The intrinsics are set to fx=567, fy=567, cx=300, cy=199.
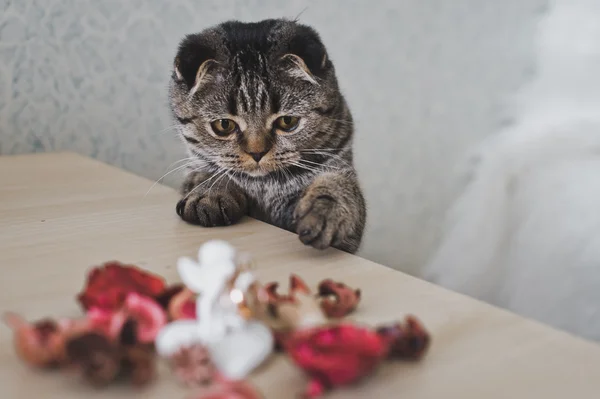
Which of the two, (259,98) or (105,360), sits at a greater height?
(259,98)

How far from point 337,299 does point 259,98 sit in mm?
446

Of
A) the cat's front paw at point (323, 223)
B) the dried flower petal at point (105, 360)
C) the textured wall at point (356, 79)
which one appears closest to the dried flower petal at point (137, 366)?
the dried flower petal at point (105, 360)

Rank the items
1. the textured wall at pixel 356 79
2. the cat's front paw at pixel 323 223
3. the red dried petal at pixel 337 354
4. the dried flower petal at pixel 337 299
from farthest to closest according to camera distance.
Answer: the textured wall at pixel 356 79, the cat's front paw at pixel 323 223, the dried flower petal at pixel 337 299, the red dried petal at pixel 337 354

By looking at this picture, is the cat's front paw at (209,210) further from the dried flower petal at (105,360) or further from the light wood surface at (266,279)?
the dried flower petal at (105,360)

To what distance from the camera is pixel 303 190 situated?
35.3 inches

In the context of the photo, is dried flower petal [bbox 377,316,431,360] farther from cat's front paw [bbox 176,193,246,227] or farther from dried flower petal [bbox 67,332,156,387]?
cat's front paw [bbox 176,193,246,227]

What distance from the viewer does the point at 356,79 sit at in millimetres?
1684

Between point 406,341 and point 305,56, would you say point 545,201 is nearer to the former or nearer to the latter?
point 305,56

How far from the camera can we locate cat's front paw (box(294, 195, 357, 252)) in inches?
25.9

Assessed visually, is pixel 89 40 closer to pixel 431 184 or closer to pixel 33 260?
pixel 33 260

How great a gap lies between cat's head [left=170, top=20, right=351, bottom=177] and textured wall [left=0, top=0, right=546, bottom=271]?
24 centimetres

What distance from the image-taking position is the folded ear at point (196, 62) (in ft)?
2.91

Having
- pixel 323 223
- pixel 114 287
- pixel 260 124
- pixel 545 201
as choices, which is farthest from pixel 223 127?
pixel 545 201

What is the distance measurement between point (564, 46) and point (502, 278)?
0.69 meters
